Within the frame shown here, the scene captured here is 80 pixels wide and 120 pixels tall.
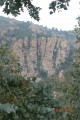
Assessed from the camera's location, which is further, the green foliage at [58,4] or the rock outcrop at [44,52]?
the rock outcrop at [44,52]

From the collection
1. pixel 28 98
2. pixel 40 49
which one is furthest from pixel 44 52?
pixel 28 98

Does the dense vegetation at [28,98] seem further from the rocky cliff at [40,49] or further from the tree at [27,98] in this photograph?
the rocky cliff at [40,49]

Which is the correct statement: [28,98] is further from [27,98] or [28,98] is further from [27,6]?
[27,6]

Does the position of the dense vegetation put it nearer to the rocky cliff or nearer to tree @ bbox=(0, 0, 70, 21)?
tree @ bbox=(0, 0, 70, 21)

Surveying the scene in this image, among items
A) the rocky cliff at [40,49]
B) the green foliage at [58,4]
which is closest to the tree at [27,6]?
the green foliage at [58,4]

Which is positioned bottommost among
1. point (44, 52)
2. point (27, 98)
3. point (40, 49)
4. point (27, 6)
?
point (44, 52)

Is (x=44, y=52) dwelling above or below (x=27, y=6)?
below

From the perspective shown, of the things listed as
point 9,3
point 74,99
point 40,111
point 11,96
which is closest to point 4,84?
point 11,96

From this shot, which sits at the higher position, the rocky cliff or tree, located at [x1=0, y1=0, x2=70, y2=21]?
tree, located at [x1=0, y1=0, x2=70, y2=21]

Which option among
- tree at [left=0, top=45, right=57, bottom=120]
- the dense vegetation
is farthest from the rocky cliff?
tree at [left=0, top=45, right=57, bottom=120]

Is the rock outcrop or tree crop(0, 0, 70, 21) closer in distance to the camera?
tree crop(0, 0, 70, 21)

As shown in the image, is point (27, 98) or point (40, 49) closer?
point (27, 98)

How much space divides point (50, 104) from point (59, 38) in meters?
127

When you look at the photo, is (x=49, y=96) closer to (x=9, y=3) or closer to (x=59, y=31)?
(x=9, y=3)
